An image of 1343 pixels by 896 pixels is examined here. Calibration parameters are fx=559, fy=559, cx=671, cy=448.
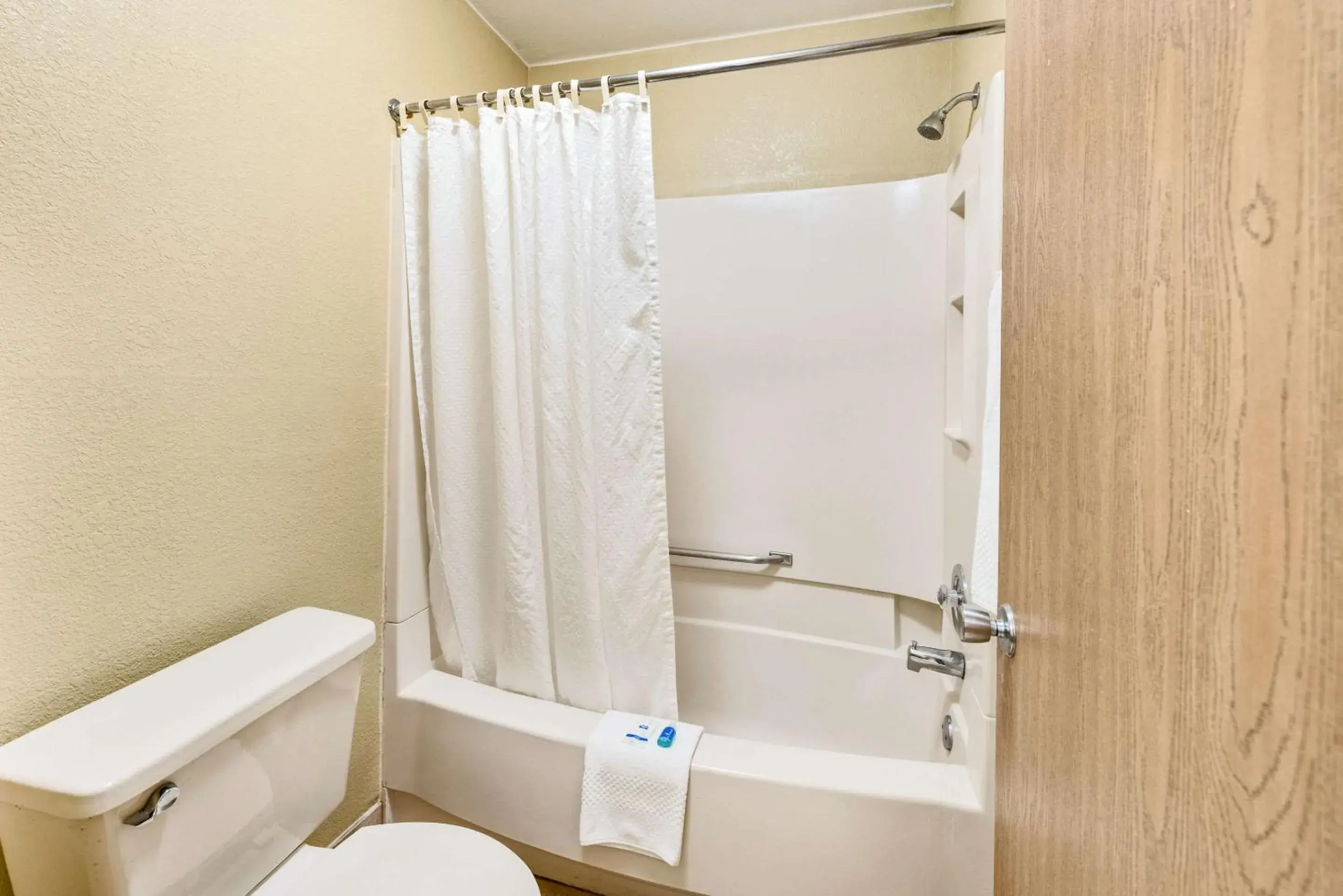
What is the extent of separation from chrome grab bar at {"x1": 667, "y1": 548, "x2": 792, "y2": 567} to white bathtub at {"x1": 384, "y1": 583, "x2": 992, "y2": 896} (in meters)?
0.26

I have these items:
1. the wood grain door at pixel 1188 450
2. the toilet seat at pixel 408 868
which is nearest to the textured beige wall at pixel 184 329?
the toilet seat at pixel 408 868

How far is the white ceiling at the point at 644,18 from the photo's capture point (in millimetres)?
1673

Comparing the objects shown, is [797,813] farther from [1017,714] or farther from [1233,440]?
[1233,440]

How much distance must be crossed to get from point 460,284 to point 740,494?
3.38 feet

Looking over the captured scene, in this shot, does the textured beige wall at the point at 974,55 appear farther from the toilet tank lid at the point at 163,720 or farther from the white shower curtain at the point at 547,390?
the toilet tank lid at the point at 163,720

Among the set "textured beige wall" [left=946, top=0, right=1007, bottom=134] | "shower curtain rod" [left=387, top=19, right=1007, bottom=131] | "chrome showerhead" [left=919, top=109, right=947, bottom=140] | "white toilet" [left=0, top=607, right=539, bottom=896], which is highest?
"textured beige wall" [left=946, top=0, right=1007, bottom=134]

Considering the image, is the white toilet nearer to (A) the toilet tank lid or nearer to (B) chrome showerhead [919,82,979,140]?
(A) the toilet tank lid

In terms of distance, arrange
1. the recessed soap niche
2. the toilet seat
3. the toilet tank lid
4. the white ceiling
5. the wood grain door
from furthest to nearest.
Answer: the white ceiling
the recessed soap niche
the toilet seat
the toilet tank lid
the wood grain door

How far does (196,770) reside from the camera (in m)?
0.80

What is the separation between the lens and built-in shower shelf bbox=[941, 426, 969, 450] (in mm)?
1305

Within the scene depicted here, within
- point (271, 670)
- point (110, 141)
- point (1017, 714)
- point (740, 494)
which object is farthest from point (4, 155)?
point (740, 494)

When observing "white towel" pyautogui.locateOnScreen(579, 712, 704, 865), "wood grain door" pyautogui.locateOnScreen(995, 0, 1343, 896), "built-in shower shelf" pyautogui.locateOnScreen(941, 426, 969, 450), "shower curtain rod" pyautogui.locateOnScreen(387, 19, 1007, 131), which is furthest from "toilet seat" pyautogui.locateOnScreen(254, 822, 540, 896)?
"shower curtain rod" pyautogui.locateOnScreen(387, 19, 1007, 131)

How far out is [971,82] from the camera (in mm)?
1418

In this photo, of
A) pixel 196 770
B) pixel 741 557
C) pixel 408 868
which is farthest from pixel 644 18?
pixel 408 868
